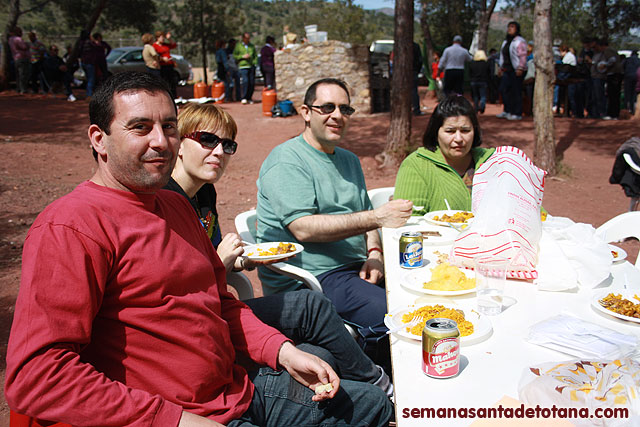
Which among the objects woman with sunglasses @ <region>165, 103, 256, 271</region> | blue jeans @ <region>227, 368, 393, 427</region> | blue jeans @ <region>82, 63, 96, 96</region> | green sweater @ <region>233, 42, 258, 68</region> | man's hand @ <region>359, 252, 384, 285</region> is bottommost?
blue jeans @ <region>227, 368, 393, 427</region>

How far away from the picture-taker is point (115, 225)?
157 cm

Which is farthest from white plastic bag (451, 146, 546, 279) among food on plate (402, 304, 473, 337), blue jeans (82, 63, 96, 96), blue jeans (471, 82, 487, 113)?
blue jeans (82, 63, 96, 96)

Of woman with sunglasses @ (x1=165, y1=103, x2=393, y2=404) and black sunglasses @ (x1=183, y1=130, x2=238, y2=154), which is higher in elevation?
black sunglasses @ (x1=183, y1=130, x2=238, y2=154)

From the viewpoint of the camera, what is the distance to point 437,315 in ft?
6.09

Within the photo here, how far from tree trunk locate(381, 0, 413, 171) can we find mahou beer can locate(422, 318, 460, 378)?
25.3 ft

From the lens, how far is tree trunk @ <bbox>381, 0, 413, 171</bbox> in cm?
867

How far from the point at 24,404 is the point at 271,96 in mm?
13473

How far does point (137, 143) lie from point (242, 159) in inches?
361

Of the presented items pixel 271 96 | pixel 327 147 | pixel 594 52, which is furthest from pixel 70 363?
pixel 594 52

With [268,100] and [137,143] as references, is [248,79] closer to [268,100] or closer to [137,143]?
[268,100]

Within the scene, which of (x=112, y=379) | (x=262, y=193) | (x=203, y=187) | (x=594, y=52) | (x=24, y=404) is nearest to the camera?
(x=24, y=404)

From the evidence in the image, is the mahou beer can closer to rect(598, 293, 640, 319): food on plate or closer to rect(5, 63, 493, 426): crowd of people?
rect(5, 63, 493, 426): crowd of people

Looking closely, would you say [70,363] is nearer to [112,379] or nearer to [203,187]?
[112,379]

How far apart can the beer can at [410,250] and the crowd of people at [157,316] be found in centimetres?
40
